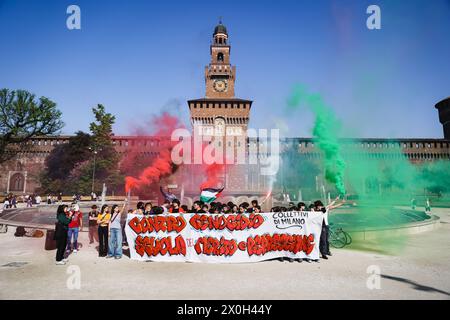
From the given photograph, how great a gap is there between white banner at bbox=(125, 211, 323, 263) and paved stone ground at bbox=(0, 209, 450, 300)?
33 cm

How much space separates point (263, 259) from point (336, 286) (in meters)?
2.34

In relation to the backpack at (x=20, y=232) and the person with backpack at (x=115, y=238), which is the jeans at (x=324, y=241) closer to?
the person with backpack at (x=115, y=238)

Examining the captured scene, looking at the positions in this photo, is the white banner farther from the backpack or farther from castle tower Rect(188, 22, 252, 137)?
castle tower Rect(188, 22, 252, 137)

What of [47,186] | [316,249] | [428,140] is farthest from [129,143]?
[428,140]

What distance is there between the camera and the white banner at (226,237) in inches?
292

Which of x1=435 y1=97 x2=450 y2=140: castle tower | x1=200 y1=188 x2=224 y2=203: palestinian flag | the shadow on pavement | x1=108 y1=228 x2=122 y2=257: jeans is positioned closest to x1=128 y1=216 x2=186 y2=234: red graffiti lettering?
x1=108 y1=228 x2=122 y2=257: jeans

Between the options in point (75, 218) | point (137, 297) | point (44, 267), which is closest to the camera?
point (137, 297)

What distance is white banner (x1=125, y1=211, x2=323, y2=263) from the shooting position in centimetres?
742
